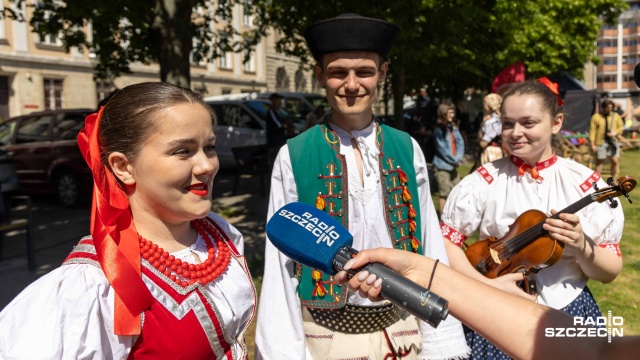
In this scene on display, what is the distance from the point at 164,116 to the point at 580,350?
1.37 meters

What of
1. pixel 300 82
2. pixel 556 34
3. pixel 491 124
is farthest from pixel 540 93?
pixel 300 82

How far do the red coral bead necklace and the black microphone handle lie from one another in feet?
2.24

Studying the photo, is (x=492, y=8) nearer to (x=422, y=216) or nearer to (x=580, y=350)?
(x=422, y=216)

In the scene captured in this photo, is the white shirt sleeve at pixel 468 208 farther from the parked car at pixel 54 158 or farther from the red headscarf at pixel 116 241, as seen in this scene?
the parked car at pixel 54 158

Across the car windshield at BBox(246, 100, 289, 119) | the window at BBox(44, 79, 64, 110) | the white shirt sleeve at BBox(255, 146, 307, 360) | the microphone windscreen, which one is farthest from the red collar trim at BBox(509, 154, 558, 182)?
the window at BBox(44, 79, 64, 110)

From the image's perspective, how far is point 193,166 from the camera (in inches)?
70.4

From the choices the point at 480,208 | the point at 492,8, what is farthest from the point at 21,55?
the point at 480,208

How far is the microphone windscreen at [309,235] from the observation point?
1.52 metres

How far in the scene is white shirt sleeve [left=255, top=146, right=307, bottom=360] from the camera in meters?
2.24

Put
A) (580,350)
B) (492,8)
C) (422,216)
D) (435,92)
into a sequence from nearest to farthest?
(580,350) → (422,216) → (492,8) → (435,92)

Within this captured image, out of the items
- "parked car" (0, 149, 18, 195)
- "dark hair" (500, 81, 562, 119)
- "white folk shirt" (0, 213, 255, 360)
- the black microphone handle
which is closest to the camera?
the black microphone handle

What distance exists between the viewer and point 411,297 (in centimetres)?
125

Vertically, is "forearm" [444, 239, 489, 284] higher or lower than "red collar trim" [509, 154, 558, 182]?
lower

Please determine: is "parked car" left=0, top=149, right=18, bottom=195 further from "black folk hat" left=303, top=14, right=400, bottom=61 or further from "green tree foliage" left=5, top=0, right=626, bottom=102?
"black folk hat" left=303, top=14, right=400, bottom=61
